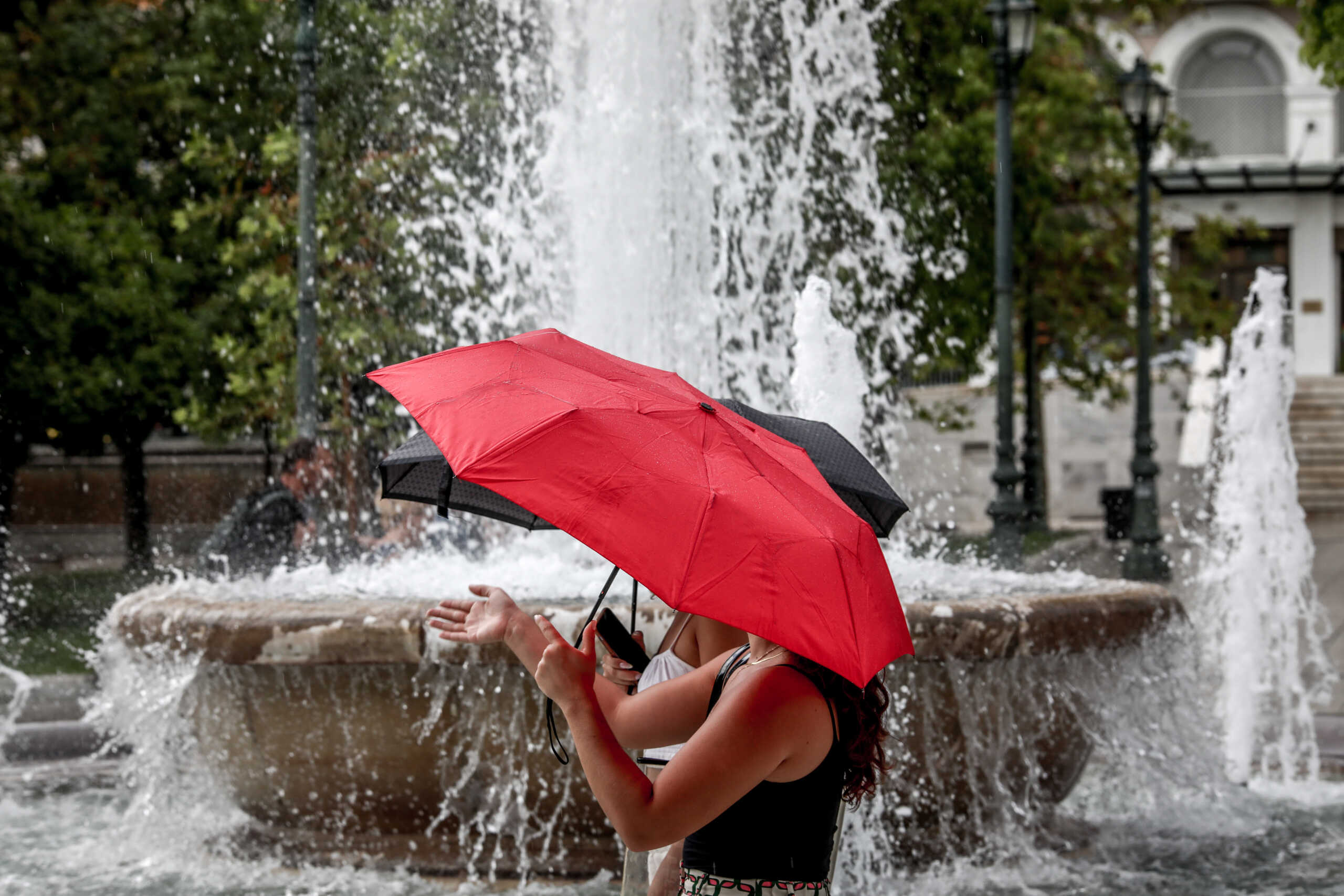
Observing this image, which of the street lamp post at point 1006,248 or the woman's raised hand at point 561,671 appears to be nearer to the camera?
the woman's raised hand at point 561,671

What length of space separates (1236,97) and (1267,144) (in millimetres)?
1564

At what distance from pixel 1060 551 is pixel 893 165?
6567 millimetres

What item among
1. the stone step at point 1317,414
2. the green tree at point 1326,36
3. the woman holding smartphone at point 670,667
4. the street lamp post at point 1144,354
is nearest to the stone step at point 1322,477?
the stone step at point 1317,414

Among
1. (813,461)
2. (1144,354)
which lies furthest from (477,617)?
(1144,354)

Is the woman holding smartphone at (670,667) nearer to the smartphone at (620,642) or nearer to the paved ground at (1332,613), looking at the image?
the smartphone at (620,642)

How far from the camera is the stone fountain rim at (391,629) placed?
499cm

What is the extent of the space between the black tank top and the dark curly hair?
17 millimetres

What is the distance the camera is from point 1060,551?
1931 cm

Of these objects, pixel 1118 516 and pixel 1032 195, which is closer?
pixel 1032 195

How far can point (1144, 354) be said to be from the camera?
17.5m

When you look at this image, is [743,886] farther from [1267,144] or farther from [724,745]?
[1267,144]

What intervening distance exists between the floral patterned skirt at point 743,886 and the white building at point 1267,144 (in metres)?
37.9

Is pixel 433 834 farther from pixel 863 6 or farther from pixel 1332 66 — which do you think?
pixel 1332 66

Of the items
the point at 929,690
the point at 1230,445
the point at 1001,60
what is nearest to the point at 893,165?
the point at 1001,60
